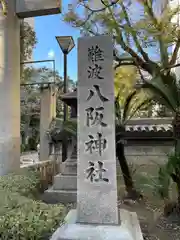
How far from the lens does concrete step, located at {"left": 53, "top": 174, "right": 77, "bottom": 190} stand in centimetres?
634

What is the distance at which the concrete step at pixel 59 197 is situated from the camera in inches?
241

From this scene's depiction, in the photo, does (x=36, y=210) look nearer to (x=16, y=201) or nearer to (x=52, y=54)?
(x=16, y=201)

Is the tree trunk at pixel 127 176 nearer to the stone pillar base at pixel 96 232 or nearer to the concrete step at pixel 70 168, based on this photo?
the concrete step at pixel 70 168

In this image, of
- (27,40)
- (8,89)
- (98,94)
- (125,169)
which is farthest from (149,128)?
(98,94)

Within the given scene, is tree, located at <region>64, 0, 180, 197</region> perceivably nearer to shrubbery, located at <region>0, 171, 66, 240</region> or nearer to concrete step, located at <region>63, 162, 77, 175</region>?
concrete step, located at <region>63, 162, 77, 175</region>

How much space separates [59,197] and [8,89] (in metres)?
2.86

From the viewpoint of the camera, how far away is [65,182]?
6391 millimetres

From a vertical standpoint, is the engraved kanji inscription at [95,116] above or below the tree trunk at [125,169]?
above

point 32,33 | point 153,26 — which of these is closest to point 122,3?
point 153,26

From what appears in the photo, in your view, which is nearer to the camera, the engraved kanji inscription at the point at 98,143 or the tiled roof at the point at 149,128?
the engraved kanji inscription at the point at 98,143

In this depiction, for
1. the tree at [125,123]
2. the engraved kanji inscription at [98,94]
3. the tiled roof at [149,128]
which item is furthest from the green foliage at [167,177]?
the tiled roof at [149,128]

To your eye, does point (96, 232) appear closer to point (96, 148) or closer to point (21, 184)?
point (96, 148)

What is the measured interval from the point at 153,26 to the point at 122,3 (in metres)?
1.12

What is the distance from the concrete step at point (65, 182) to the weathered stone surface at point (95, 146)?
9.30 ft
